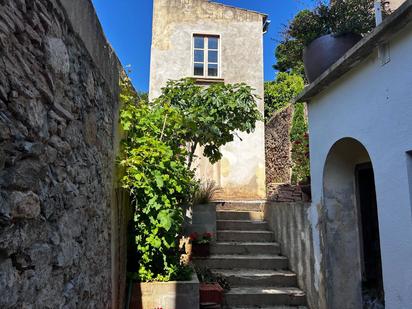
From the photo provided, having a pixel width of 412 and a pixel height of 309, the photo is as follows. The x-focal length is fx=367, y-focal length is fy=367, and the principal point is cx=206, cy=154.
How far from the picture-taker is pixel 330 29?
167 inches

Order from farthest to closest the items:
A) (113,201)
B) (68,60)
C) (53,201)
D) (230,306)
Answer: (230,306) < (113,201) < (68,60) < (53,201)

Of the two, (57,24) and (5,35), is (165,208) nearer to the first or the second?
Answer: (57,24)

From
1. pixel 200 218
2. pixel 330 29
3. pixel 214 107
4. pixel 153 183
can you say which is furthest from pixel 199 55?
pixel 153 183

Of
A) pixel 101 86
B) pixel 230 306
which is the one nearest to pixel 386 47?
pixel 101 86

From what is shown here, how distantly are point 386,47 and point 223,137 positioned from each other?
336 cm

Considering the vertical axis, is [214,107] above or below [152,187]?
above

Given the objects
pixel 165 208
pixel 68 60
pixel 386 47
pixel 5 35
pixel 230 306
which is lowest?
pixel 230 306

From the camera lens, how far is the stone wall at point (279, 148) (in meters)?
10.3

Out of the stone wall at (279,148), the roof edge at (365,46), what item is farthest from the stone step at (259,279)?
the stone wall at (279,148)

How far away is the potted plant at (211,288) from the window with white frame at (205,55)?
6510 mm

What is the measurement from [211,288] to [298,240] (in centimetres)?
139

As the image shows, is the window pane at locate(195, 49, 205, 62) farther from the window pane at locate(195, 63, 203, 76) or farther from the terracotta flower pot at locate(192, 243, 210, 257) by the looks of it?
the terracotta flower pot at locate(192, 243, 210, 257)

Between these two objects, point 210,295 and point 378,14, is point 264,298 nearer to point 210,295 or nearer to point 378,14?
point 210,295

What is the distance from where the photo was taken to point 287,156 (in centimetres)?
1016
